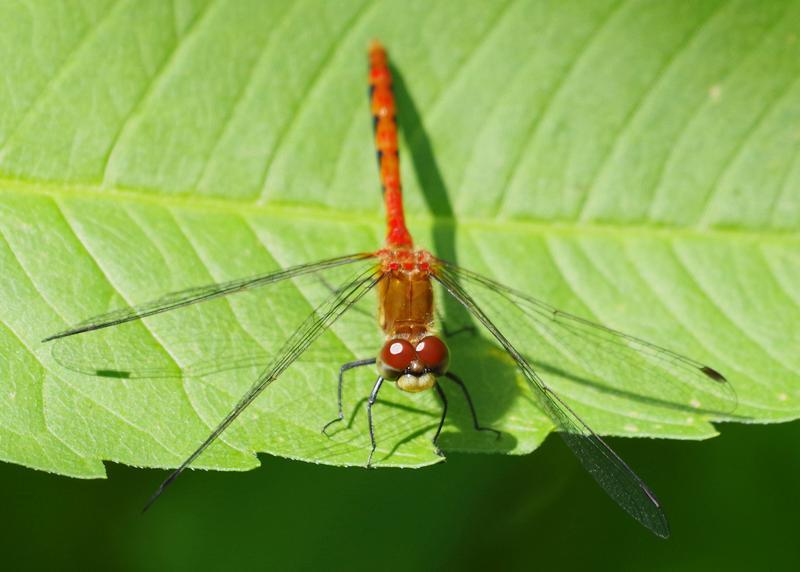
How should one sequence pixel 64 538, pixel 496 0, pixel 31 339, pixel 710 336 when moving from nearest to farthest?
pixel 31 339, pixel 64 538, pixel 710 336, pixel 496 0

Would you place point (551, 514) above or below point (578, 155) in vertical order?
below

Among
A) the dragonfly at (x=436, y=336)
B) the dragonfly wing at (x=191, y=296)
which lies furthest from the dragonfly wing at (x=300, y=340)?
the dragonfly wing at (x=191, y=296)

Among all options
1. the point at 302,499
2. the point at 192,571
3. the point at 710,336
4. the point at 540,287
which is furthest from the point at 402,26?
the point at 192,571

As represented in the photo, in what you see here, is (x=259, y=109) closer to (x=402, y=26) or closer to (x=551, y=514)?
(x=402, y=26)

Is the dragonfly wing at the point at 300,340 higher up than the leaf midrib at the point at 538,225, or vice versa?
the leaf midrib at the point at 538,225

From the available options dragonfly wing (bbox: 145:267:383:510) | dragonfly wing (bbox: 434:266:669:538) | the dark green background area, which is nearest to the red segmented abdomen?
dragonfly wing (bbox: 145:267:383:510)

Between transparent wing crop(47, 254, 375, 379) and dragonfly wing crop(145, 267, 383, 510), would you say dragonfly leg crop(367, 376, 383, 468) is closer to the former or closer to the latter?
transparent wing crop(47, 254, 375, 379)

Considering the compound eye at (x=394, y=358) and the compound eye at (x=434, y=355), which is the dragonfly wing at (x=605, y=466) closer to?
the compound eye at (x=434, y=355)
